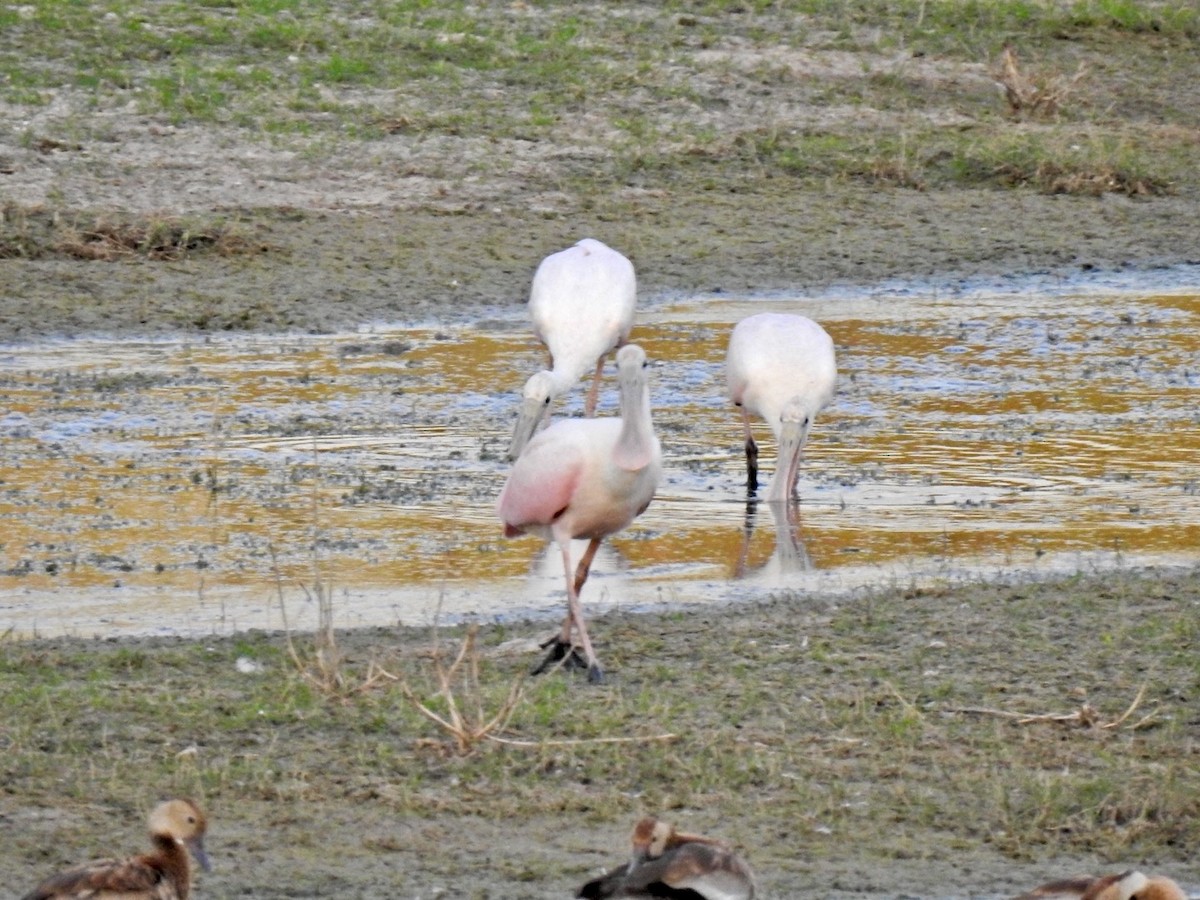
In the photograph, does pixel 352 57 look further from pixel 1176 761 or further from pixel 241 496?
pixel 1176 761

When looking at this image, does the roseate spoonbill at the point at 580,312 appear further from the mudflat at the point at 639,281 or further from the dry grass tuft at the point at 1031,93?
the dry grass tuft at the point at 1031,93

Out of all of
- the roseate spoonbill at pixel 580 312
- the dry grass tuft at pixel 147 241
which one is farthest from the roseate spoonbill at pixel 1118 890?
the dry grass tuft at pixel 147 241

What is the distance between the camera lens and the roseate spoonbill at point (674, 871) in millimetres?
Result: 4777

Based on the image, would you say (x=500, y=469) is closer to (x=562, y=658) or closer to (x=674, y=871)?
(x=562, y=658)

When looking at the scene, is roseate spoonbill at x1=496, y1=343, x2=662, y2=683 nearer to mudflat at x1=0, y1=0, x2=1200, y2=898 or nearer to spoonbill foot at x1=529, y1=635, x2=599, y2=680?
spoonbill foot at x1=529, y1=635, x2=599, y2=680

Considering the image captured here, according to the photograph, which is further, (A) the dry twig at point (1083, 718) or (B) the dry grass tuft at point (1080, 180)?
(B) the dry grass tuft at point (1080, 180)

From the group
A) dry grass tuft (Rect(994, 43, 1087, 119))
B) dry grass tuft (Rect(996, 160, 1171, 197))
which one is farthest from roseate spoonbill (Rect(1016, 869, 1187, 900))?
dry grass tuft (Rect(994, 43, 1087, 119))

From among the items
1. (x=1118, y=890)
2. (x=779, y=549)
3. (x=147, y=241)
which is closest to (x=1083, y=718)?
(x=1118, y=890)

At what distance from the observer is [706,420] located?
10.4 metres

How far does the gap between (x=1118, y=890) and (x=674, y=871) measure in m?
0.83

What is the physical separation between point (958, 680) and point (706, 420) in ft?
12.8

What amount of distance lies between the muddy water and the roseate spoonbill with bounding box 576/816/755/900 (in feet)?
6.14

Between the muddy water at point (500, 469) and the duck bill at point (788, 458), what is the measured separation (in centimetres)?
14

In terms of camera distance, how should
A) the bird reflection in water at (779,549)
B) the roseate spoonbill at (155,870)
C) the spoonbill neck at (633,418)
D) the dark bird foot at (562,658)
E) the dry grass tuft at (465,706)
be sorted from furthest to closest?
the bird reflection in water at (779,549) < the spoonbill neck at (633,418) < the dark bird foot at (562,658) < the dry grass tuft at (465,706) < the roseate spoonbill at (155,870)
